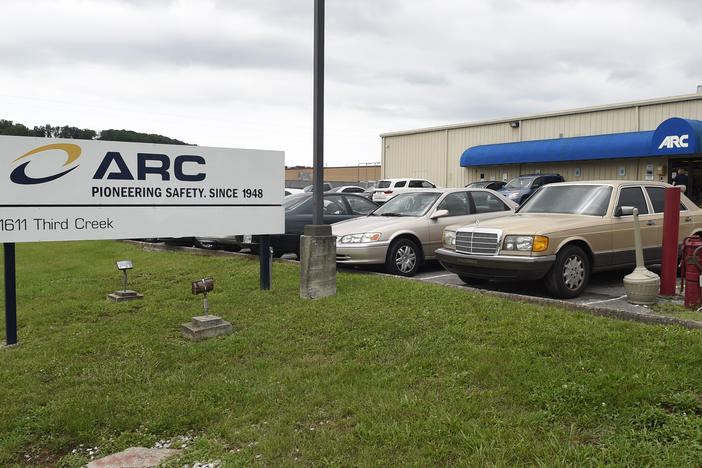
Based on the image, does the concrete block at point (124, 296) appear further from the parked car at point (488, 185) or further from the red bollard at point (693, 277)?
the parked car at point (488, 185)

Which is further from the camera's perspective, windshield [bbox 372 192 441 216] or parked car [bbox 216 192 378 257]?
parked car [bbox 216 192 378 257]

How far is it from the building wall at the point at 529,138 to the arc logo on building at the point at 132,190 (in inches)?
878

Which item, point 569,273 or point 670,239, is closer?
point 670,239

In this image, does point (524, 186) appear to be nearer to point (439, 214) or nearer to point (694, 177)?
point (694, 177)

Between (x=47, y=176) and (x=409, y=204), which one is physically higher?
(x=47, y=176)

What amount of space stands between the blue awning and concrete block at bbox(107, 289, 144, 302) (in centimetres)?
2058

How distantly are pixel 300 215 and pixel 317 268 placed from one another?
12.3ft

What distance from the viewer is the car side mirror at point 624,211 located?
7371mm

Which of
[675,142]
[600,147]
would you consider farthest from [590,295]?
[600,147]

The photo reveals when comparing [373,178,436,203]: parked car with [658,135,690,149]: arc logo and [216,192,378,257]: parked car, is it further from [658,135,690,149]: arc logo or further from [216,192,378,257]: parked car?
[216,192,378,257]: parked car

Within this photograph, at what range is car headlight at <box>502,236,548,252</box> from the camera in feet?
23.6

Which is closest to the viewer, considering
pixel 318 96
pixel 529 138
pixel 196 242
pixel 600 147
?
pixel 318 96

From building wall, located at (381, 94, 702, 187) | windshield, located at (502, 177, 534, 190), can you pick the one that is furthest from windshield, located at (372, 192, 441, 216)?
building wall, located at (381, 94, 702, 187)

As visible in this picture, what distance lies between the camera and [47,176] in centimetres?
645
